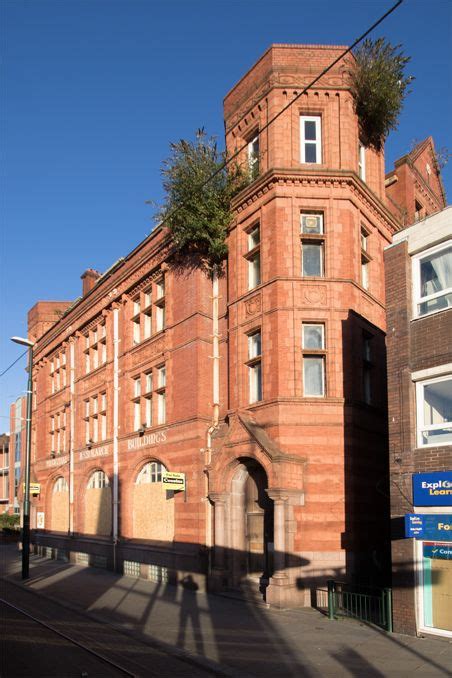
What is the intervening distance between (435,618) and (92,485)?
69.3 feet

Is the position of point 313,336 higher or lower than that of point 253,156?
lower

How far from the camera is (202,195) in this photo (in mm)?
22875

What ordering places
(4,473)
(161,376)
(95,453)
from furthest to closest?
(4,473) → (95,453) → (161,376)

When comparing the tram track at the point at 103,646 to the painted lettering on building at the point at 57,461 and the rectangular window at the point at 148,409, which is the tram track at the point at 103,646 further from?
the painted lettering on building at the point at 57,461

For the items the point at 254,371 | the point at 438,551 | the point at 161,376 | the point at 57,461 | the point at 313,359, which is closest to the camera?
the point at 438,551

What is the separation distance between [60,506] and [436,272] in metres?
27.6

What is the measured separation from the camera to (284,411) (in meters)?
19.5

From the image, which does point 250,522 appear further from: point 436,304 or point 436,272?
point 436,272

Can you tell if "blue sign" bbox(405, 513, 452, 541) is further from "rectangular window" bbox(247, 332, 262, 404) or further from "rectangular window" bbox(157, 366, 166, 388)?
"rectangular window" bbox(157, 366, 166, 388)

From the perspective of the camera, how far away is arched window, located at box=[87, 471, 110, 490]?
3036 centimetres

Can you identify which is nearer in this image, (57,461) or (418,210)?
(418,210)

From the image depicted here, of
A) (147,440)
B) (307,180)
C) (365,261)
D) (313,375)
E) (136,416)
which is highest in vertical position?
(307,180)

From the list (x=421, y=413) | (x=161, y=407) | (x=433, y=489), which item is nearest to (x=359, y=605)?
(x=433, y=489)

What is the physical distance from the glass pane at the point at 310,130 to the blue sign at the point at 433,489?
12458 mm
